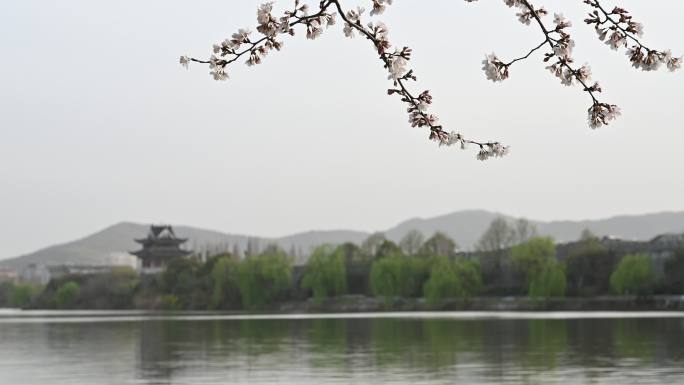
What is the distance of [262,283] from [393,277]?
13602 millimetres

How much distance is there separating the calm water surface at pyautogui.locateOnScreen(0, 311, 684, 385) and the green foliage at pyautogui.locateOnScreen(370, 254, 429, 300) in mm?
36722

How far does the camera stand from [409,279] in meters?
75.3

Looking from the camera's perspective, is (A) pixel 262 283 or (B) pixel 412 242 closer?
(A) pixel 262 283

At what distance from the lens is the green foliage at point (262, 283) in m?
84.8

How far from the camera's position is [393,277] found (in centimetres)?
7606

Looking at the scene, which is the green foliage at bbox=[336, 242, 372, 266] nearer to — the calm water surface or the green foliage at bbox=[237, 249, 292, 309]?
the green foliage at bbox=[237, 249, 292, 309]

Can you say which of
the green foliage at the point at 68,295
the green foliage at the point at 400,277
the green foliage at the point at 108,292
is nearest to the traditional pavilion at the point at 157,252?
the green foliage at the point at 108,292

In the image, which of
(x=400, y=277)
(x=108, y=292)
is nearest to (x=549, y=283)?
(x=400, y=277)

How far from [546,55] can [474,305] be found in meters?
66.4

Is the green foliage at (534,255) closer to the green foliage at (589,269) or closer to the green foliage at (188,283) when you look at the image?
the green foliage at (589,269)

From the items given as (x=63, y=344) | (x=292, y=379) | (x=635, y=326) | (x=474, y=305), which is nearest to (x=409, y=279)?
(x=474, y=305)

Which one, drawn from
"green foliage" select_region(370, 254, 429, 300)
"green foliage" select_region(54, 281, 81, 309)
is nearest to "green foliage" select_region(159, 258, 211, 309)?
"green foliage" select_region(54, 281, 81, 309)

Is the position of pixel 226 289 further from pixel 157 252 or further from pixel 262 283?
pixel 157 252

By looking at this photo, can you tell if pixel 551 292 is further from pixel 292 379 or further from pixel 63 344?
pixel 292 379
